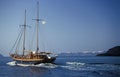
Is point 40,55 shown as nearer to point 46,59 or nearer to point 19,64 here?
point 46,59

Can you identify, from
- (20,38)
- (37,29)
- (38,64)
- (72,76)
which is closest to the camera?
(72,76)

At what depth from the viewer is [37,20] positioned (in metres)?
75.9

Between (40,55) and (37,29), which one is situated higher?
(37,29)

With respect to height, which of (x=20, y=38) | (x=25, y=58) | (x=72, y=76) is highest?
(x=20, y=38)

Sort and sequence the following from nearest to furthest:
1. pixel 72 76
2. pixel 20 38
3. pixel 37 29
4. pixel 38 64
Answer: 1. pixel 72 76
2. pixel 38 64
3. pixel 37 29
4. pixel 20 38

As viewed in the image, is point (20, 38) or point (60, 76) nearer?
point (60, 76)

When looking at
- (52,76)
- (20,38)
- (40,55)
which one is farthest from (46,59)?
(52,76)

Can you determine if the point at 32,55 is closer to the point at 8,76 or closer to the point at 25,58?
the point at 25,58

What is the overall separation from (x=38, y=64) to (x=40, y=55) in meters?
2.58

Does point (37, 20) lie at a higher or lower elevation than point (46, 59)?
higher

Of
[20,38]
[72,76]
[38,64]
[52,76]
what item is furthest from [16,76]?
[20,38]

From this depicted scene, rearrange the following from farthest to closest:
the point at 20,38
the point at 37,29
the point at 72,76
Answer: the point at 20,38
the point at 37,29
the point at 72,76

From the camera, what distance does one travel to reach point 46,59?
70938mm

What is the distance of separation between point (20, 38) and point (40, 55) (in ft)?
53.7
